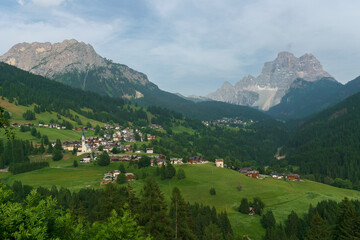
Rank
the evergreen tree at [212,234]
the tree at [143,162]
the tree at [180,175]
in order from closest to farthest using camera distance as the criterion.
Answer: the evergreen tree at [212,234] < the tree at [180,175] < the tree at [143,162]

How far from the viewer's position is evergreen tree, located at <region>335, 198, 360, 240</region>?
5350cm

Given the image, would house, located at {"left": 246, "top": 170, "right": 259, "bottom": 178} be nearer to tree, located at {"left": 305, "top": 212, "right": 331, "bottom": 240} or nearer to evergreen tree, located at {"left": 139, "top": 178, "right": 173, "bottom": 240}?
tree, located at {"left": 305, "top": 212, "right": 331, "bottom": 240}

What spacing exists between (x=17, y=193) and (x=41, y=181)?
22.2 metres

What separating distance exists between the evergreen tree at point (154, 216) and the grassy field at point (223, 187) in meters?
41.9

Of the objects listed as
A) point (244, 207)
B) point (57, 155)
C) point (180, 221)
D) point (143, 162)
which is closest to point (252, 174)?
point (244, 207)

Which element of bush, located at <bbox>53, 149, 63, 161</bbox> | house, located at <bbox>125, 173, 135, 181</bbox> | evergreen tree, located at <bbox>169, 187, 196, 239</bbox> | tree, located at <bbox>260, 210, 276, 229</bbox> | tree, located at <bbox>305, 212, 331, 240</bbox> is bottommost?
tree, located at <bbox>260, 210, 276, 229</bbox>

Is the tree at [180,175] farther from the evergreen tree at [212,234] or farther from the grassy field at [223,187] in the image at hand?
the evergreen tree at [212,234]

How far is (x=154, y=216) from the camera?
43.2 m

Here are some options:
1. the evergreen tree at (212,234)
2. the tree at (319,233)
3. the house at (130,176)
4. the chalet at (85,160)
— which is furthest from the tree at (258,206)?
the chalet at (85,160)

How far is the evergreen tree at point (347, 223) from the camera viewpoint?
53500 millimetres

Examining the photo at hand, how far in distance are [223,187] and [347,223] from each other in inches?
2463

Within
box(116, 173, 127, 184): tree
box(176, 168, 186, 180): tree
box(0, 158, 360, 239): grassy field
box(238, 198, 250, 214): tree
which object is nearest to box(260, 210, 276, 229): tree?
box(0, 158, 360, 239): grassy field

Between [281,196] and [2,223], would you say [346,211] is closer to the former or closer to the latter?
[281,196]

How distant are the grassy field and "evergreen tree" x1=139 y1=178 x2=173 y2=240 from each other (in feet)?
137
